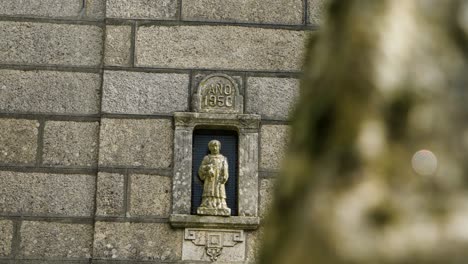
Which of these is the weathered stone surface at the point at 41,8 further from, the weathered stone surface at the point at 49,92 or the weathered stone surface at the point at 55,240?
the weathered stone surface at the point at 55,240

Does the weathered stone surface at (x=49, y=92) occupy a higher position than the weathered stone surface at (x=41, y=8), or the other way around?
the weathered stone surface at (x=41, y=8)

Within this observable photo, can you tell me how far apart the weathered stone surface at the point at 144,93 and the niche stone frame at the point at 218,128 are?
0.10 metres

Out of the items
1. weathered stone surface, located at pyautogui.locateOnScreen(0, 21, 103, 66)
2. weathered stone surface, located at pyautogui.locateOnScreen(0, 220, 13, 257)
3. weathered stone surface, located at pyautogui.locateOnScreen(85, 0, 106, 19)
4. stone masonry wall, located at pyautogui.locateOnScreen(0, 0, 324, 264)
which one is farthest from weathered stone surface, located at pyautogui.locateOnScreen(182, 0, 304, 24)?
weathered stone surface, located at pyautogui.locateOnScreen(0, 220, 13, 257)

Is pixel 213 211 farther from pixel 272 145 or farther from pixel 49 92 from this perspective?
pixel 49 92

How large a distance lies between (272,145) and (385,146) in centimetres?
461

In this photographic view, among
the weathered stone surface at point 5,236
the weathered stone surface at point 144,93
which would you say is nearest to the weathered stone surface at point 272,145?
the weathered stone surface at point 144,93

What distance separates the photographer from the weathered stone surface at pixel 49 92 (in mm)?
6109

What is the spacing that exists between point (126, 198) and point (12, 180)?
68cm

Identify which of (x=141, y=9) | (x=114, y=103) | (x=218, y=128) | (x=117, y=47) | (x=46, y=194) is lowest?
(x=46, y=194)

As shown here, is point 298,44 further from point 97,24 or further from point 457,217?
point 457,217

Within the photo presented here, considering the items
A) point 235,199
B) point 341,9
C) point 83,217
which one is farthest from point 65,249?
point 341,9

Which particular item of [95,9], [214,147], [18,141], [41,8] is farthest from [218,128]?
[41,8]

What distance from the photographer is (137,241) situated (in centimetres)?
586

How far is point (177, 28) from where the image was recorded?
623cm
